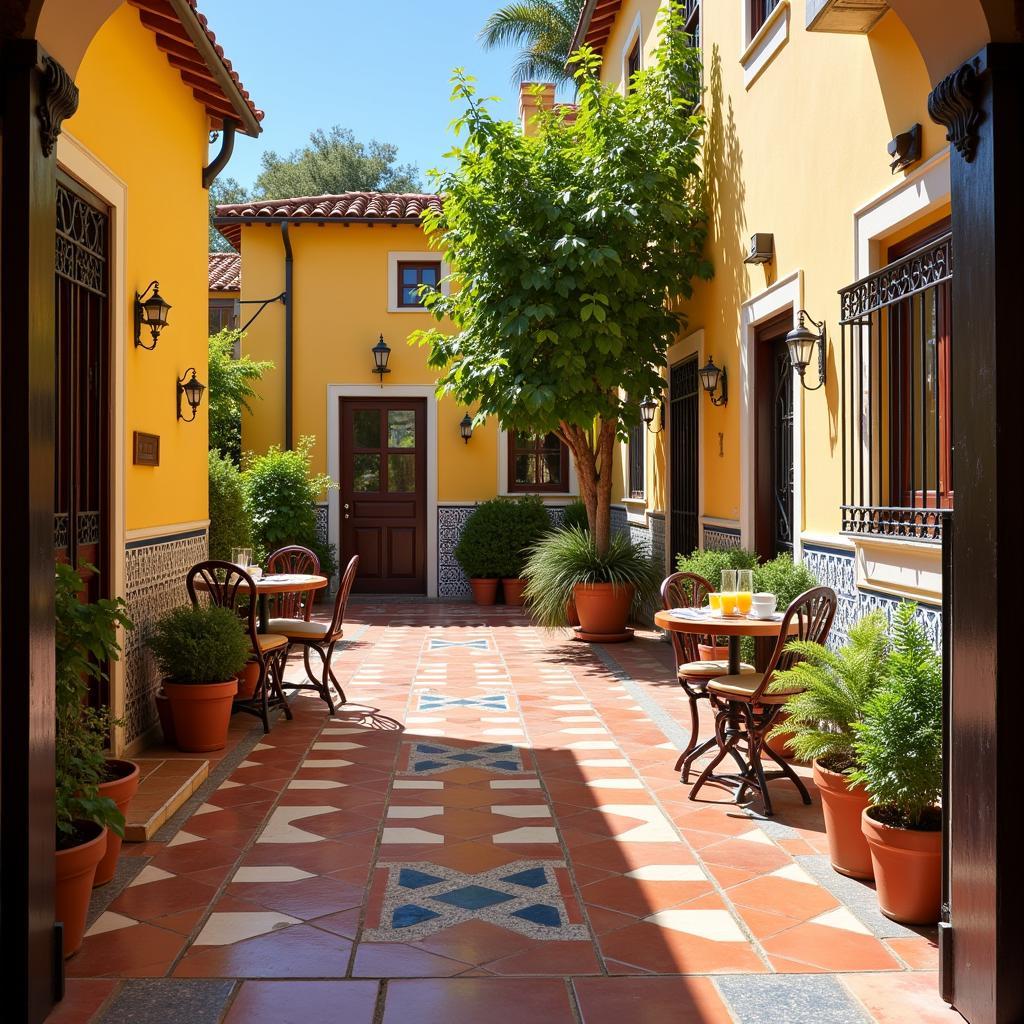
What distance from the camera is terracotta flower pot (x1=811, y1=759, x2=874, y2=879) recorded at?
3676 millimetres

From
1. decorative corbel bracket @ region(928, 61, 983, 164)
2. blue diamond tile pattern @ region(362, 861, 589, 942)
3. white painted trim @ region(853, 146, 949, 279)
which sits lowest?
blue diamond tile pattern @ region(362, 861, 589, 942)

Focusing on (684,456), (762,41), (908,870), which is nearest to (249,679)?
(684,456)

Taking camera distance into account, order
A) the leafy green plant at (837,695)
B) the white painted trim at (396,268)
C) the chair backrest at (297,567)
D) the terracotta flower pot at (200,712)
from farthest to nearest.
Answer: the white painted trim at (396,268) < the chair backrest at (297,567) < the terracotta flower pot at (200,712) < the leafy green plant at (837,695)

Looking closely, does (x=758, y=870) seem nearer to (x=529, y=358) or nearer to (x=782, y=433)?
(x=782, y=433)

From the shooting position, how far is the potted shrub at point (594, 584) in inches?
389

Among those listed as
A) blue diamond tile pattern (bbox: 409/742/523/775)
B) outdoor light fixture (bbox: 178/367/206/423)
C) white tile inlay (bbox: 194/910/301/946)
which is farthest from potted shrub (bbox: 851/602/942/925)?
outdoor light fixture (bbox: 178/367/206/423)

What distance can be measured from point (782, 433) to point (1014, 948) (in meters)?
4.95

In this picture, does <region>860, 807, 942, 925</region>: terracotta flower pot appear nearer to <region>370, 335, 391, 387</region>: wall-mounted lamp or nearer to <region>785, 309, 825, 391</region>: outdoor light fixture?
<region>785, 309, 825, 391</region>: outdoor light fixture

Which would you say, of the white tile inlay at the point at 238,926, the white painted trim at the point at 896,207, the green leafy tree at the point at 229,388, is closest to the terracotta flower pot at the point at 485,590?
the green leafy tree at the point at 229,388

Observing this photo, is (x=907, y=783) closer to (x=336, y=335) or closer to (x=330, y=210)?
(x=336, y=335)

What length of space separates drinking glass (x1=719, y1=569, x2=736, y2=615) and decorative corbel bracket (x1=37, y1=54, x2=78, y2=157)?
11.3 feet

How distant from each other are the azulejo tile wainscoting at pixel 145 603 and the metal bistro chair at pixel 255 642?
0.14 m

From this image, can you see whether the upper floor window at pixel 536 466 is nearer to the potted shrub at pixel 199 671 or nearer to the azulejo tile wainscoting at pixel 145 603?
the azulejo tile wainscoting at pixel 145 603

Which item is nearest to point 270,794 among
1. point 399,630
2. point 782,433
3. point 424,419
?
point 782,433
